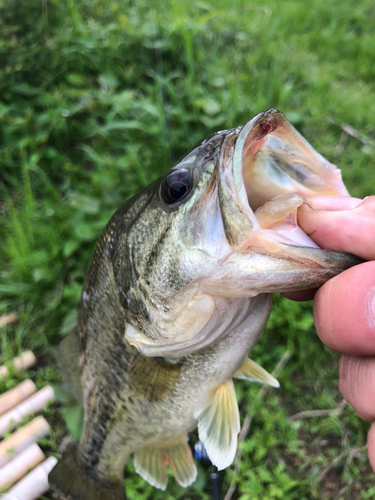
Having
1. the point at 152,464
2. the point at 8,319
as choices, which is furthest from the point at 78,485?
the point at 8,319

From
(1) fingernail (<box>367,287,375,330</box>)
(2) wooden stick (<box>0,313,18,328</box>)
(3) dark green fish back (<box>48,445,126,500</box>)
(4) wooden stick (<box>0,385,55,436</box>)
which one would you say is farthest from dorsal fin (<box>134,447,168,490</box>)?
(2) wooden stick (<box>0,313,18,328</box>)

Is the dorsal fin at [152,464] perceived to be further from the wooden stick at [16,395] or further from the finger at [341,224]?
→ the finger at [341,224]

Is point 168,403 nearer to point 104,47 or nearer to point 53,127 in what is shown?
point 53,127

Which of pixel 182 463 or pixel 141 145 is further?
pixel 141 145

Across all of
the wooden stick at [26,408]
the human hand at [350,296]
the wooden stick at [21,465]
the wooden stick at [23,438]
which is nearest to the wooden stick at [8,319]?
the wooden stick at [26,408]

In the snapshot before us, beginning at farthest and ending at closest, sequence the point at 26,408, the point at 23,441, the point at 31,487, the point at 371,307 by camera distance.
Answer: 1. the point at 26,408
2. the point at 23,441
3. the point at 31,487
4. the point at 371,307

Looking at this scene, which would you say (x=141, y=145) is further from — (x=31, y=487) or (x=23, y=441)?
(x=31, y=487)
